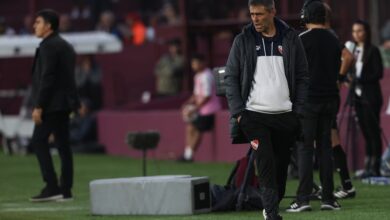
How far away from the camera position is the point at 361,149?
60.4 feet

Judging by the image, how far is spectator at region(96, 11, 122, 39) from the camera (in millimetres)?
29391

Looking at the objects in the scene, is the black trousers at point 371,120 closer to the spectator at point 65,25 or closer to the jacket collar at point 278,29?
the jacket collar at point 278,29

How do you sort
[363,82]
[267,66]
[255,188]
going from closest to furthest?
1. [267,66]
2. [255,188]
3. [363,82]

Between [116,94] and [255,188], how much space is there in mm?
15056

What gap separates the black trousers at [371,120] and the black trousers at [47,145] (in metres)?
3.93

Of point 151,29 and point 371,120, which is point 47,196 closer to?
point 371,120

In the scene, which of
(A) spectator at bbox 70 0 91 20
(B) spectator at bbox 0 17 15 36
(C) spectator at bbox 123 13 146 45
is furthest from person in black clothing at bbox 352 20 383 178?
(A) spectator at bbox 70 0 91 20

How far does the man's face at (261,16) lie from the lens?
11.0 metres

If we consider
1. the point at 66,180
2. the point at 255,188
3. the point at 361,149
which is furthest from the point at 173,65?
the point at 255,188

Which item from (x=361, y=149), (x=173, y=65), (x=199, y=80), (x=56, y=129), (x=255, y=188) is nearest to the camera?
(x=255, y=188)

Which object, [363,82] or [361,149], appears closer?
[363,82]

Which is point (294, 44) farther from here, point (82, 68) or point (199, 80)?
point (82, 68)

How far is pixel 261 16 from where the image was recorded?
11.0 metres

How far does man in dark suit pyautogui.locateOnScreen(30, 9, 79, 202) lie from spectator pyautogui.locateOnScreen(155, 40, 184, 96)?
33.6 feet
